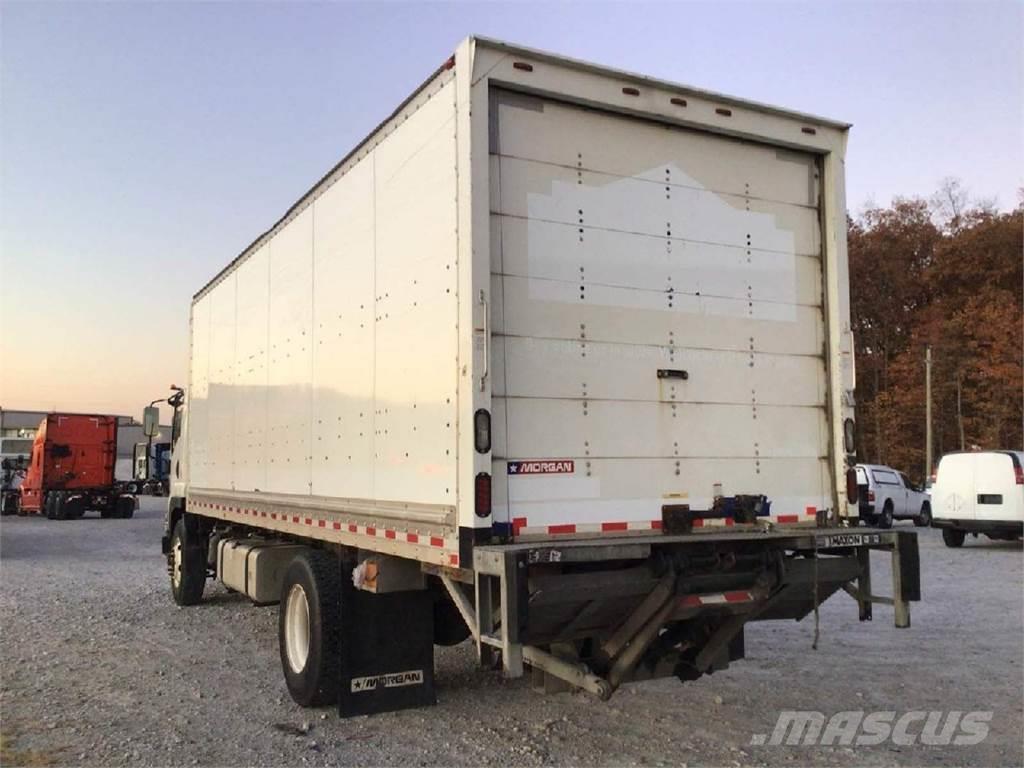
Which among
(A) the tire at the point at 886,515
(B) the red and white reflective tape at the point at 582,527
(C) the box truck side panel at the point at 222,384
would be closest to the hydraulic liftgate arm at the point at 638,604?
(B) the red and white reflective tape at the point at 582,527

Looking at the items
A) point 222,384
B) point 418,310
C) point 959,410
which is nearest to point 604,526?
point 418,310

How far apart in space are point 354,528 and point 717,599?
2.40 m

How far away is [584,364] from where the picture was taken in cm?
505

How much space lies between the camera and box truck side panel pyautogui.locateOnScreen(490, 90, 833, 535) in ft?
16.0

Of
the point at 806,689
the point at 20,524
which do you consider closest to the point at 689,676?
the point at 806,689

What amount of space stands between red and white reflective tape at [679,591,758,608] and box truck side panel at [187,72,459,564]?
1321 mm

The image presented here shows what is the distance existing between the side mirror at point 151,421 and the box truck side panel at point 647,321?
7907 mm

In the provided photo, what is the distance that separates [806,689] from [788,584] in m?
1.81

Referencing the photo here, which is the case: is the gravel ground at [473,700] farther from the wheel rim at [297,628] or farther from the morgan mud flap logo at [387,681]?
the wheel rim at [297,628]

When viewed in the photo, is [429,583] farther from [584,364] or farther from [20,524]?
[20,524]

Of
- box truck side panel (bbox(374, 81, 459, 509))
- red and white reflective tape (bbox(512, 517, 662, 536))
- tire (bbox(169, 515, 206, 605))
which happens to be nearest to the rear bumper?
tire (bbox(169, 515, 206, 605))

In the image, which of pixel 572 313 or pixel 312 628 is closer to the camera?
pixel 572 313

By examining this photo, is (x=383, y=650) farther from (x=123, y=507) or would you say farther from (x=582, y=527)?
(x=123, y=507)

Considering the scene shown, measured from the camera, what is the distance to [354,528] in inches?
234
